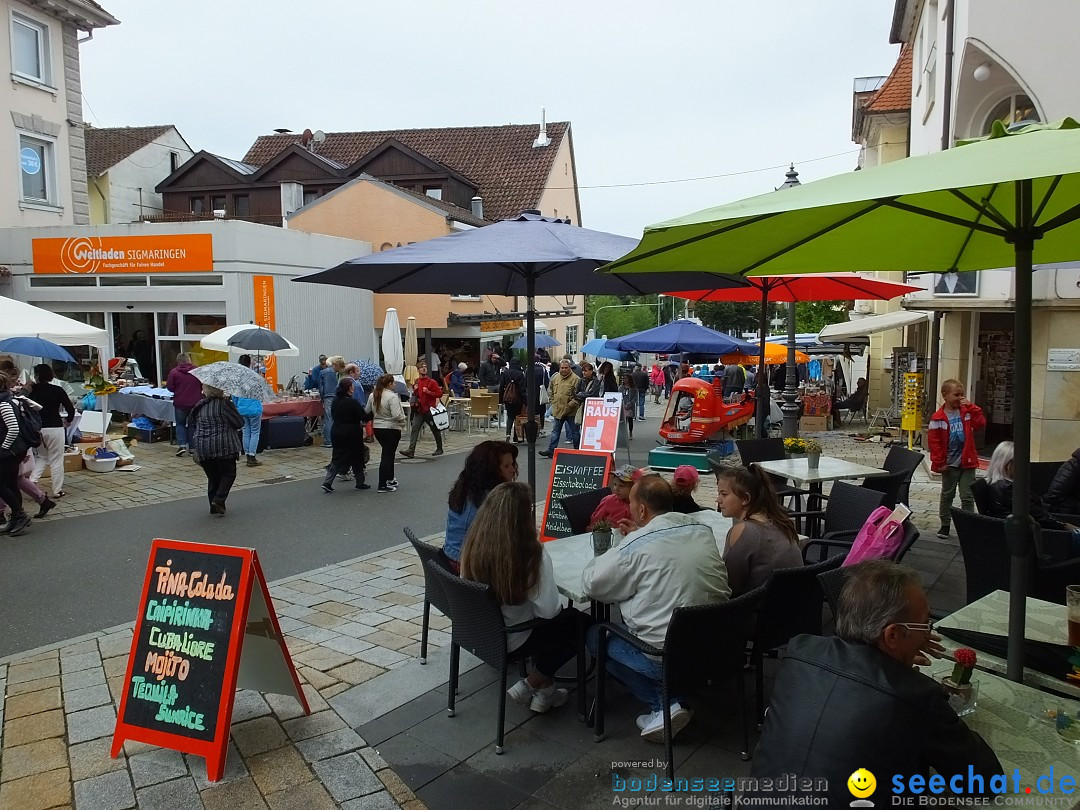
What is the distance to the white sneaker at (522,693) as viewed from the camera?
4004 millimetres

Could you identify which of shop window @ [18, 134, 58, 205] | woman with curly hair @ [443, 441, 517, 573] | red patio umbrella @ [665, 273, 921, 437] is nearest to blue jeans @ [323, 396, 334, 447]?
red patio umbrella @ [665, 273, 921, 437]

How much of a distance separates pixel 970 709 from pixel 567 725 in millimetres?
1942

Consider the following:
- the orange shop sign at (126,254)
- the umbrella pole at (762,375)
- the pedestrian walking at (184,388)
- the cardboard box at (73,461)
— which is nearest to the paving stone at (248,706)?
the umbrella pole at (762,375)

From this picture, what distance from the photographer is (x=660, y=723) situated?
11.7 feet

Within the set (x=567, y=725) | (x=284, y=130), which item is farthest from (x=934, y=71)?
(x=284, y=130)

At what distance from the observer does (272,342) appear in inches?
578

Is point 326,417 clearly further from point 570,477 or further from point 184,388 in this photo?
point 570,477

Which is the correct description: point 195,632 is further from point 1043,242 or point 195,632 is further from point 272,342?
point 272,342

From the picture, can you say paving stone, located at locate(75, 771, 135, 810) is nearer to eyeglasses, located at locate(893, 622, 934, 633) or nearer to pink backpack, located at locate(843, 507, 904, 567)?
eyeglasses, located at locate(893, 622, 934, 633)

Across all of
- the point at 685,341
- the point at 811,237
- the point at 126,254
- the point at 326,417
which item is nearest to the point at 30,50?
the point at 126,254

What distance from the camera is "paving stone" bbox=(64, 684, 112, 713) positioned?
411 cm

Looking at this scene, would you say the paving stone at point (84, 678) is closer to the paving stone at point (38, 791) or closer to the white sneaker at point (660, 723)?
the paving stone at point (38, 791)

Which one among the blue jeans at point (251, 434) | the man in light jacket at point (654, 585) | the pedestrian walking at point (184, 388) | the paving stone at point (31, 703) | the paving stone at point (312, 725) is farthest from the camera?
the pedestrian walking at point (184, 388)

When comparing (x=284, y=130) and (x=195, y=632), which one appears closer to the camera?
(x=195, y=632)
